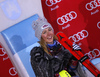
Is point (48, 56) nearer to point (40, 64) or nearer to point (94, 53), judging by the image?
point (40, 64)

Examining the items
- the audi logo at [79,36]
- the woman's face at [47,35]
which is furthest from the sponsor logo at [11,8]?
the audi logo at [79,36]

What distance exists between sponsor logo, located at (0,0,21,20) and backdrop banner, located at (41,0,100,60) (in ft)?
1.32

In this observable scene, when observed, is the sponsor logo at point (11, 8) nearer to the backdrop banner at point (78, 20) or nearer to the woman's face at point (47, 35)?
the backdrop banner at point (78, 20)

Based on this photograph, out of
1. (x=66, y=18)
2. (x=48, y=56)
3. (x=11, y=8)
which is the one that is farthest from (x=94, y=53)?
(x=11, y=8)

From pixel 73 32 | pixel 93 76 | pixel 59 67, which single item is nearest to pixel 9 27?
pixel 59 67

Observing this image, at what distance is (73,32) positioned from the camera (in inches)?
93.0

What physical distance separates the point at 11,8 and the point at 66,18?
2.71 ft

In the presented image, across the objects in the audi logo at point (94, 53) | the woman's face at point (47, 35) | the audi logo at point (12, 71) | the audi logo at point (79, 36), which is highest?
the woman's face at point (47, 35)

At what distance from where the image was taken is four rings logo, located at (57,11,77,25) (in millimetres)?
2295

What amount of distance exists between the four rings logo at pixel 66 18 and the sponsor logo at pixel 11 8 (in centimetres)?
63

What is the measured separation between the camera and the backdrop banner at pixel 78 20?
226 centimetres

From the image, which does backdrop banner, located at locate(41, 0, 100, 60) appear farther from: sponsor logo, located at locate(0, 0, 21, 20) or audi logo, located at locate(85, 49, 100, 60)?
sponsor logo, located at locate(0, 0, 21, 20)

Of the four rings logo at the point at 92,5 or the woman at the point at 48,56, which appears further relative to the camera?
the four rings logo at the point at 92,5

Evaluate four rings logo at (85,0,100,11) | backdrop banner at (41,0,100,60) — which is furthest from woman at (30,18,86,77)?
four rings logo at (85,0,100,11)
